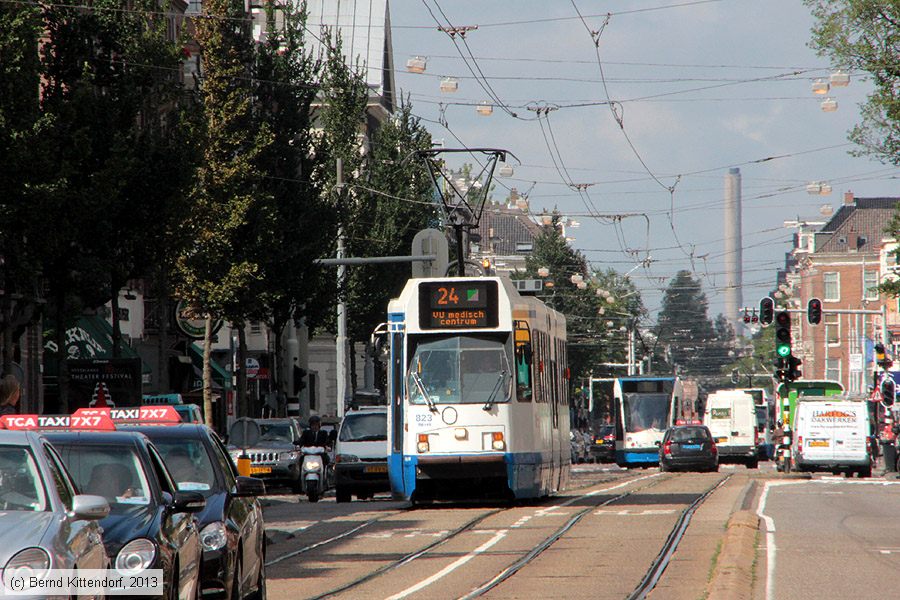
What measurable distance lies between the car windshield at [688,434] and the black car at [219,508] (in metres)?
41.2

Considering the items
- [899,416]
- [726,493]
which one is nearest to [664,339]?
[899,416]

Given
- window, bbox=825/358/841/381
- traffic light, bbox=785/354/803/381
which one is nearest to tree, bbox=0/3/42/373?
traffic light, bbox=785/354/803/381

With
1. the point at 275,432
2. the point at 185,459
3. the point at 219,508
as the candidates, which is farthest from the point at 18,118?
the point at 219,508

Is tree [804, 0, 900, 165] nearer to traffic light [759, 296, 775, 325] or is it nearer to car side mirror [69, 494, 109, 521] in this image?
traffic light [759, 296, 775, 325]

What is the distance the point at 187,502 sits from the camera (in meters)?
10.1

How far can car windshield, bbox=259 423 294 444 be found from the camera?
36812 mm

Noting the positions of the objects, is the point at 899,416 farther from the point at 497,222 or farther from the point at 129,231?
the point at 497,222

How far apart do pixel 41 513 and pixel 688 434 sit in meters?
46.3

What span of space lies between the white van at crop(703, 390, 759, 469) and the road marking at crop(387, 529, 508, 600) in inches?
1983

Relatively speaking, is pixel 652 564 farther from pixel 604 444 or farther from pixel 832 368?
pixel 832 368

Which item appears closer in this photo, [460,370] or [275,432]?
[460,370]

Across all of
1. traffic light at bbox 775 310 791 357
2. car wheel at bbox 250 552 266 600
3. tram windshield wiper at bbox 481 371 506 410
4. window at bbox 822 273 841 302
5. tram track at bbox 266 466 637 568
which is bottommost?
tram track at bbox 266 466 637 568

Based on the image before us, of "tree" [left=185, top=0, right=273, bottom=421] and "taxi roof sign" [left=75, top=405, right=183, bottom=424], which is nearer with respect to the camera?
"taxi roof sign" [left=75, top=405, right=183, bottom=424]

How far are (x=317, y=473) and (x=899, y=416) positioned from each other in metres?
32.1
